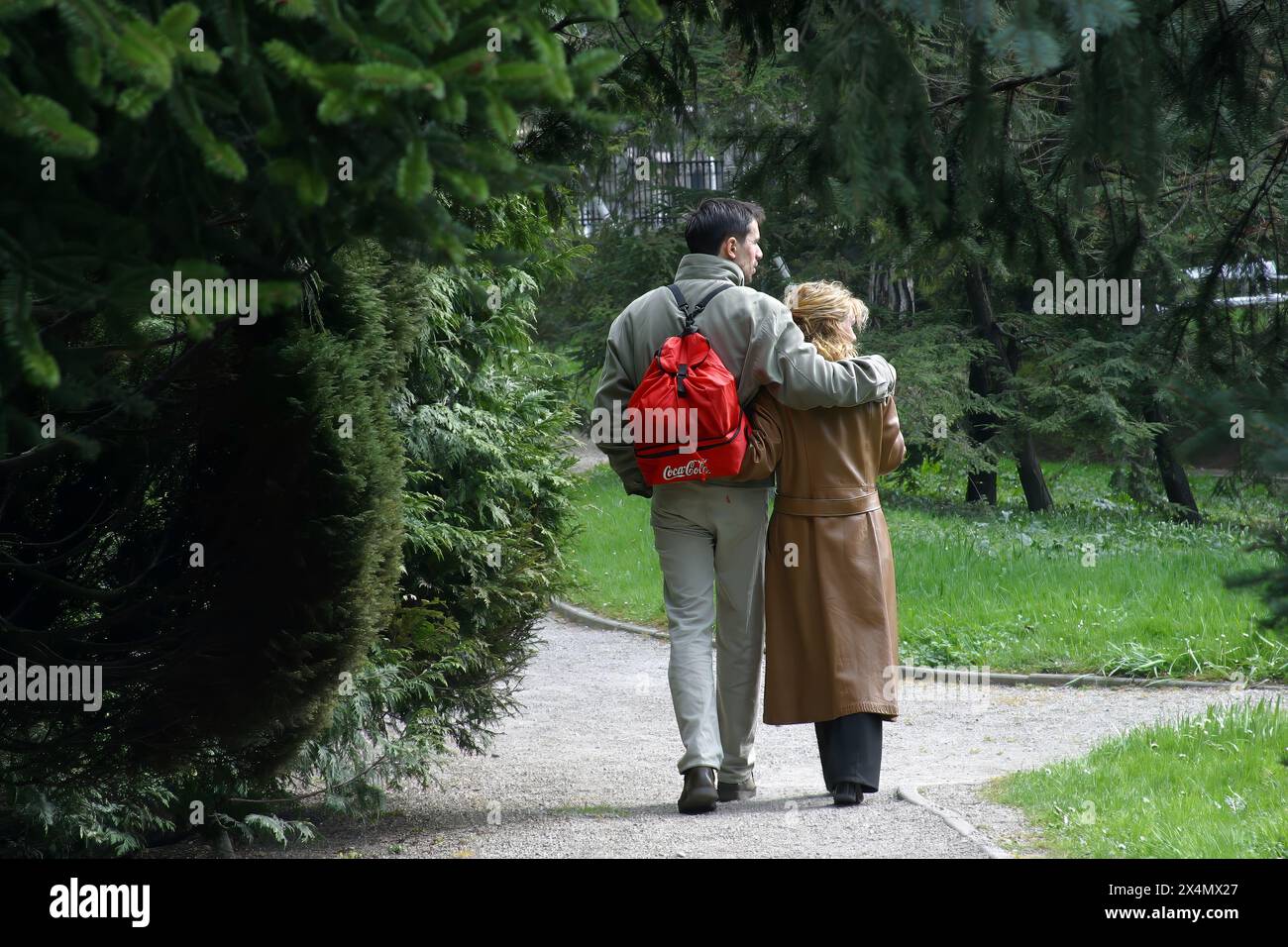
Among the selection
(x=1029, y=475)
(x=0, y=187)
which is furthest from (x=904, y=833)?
(x=1029, y=475)

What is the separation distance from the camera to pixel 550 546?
742cm

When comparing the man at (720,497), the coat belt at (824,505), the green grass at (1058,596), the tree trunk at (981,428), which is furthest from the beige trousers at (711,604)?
the tree trunk at (981,428)

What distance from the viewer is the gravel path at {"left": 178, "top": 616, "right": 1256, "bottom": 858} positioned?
4.86 m

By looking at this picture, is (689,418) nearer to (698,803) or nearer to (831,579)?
(831,579)

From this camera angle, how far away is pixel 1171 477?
18438mm

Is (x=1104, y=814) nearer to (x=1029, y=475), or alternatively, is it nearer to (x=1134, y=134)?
(x=1134, y=134)

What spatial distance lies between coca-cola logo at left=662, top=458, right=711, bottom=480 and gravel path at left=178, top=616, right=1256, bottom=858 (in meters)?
1.31

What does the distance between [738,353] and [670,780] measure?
2.44 m

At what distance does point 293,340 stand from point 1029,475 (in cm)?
1549

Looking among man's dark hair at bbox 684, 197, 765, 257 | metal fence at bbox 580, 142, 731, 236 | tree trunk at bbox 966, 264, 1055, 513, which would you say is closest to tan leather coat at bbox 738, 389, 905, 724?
man's dark hair at bbox 684, 197, 765, 257

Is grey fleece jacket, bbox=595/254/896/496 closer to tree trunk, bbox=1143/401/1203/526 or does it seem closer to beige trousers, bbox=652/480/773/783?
beige trousers, bbox=652/480/773/783

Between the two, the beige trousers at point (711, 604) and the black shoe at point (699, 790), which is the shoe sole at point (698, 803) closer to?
the black shoe at point (699, 790)

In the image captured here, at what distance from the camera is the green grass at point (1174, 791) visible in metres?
4.64

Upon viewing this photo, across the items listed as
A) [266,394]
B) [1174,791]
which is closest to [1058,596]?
[1174,791]
